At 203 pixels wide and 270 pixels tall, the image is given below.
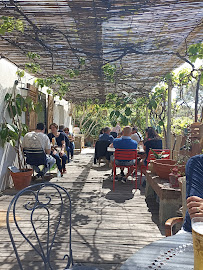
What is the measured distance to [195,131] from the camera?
5.16m

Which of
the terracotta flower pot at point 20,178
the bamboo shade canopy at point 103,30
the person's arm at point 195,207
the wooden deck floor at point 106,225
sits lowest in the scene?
the wooden deck floor at point 106,225

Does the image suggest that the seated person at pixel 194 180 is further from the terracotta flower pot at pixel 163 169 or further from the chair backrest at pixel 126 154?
the chair backrest at pixel 126 154

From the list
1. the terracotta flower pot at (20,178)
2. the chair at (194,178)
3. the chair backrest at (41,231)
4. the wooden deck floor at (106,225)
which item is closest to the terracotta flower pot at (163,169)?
the wooden deck floor at (106,225)

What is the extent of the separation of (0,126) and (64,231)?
253 centimetres

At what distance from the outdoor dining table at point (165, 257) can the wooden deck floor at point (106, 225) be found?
112 cm

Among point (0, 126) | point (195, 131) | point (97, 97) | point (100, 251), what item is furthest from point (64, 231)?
point (97, 97)

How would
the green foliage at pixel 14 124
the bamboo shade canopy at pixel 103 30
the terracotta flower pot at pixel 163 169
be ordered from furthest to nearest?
1. the green foliage at pixel 14 124
2. the terracotta flower pot at pixel 163 169
3. the bamboo shade canopy at pixel 103 30

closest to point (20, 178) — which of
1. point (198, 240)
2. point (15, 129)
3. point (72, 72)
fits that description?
point (15, 129)

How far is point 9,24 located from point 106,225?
3.05m

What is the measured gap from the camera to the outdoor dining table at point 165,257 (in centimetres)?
103

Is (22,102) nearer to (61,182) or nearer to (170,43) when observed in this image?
(61,182)

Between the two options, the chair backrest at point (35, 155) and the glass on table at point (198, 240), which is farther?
the chair backrest at point (35, 155)

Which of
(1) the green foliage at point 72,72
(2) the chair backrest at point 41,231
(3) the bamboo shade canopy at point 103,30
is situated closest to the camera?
(2) the chair backrest at point 41,231

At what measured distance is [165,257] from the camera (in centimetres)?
111
